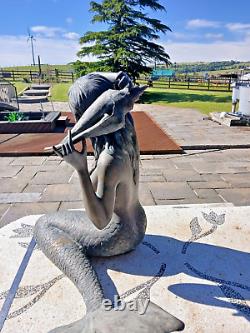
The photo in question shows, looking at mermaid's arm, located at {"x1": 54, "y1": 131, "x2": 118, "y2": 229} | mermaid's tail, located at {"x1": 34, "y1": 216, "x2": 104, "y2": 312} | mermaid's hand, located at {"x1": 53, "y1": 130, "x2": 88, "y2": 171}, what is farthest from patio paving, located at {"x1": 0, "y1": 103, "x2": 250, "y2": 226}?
mermaid's hand, located at {"x1": 53, "y1": 130, "x2": 88, "y2": 171}

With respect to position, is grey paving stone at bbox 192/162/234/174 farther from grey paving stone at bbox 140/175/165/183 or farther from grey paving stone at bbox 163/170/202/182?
grey paving stone at bbox 140/175/165/183

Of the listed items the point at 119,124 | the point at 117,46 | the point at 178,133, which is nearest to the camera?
the point at 119,124

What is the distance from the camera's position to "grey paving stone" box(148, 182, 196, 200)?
472 cm

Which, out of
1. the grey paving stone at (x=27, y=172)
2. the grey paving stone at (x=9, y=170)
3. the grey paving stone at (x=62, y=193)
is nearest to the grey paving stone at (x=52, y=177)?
the grey paving stone at (x=27, y=172)

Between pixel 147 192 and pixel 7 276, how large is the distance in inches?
115

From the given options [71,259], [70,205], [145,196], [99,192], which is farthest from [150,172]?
[99,192]

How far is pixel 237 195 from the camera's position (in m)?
4.72

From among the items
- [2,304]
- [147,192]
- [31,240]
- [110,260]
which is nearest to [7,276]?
[2,304]

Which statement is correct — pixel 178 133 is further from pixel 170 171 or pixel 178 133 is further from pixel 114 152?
pixel 114 152

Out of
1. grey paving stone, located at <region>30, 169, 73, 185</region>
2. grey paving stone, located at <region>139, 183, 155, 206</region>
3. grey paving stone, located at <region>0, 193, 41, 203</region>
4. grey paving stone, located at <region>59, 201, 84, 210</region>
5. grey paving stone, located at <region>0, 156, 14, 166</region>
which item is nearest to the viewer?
grey paving stone, located at <region>59, 201, 84, 210</region>

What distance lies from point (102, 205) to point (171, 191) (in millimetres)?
3145

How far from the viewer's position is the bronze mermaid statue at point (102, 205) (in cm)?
172

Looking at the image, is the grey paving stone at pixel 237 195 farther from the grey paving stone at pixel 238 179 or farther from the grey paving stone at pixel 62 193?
the grey paving stone at pixel 62 193

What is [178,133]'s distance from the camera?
908 cm
